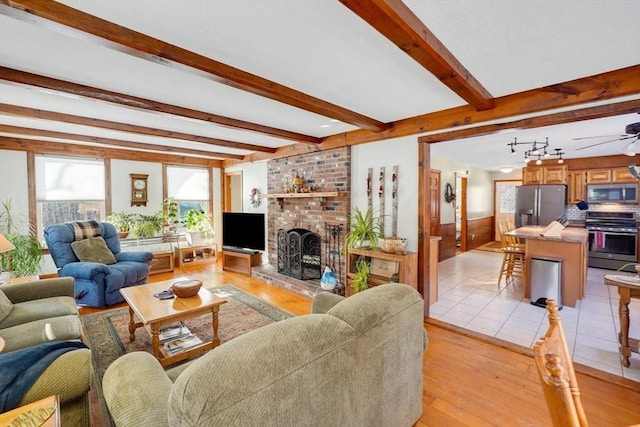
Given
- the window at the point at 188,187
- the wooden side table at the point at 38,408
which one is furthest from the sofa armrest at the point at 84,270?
the wooden side table at the point at 38,408

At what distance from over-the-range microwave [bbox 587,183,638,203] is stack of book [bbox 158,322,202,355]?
7.64 m

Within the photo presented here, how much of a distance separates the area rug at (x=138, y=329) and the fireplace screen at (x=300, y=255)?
899mm

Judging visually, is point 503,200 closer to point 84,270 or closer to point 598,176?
point 598,176

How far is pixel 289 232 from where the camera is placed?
16.4 feet

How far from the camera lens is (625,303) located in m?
2.41

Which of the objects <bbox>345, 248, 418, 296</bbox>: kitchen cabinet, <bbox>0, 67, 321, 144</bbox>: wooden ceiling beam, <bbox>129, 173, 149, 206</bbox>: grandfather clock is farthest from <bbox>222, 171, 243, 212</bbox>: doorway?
<bbox>345, 248, 418, 296</bbox>: kitchen cabinet

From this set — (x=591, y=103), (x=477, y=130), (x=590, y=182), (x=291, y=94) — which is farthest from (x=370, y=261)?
(x=590, y=182)

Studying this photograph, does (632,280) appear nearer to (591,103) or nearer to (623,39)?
(591,103)

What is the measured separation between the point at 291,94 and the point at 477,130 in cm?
192

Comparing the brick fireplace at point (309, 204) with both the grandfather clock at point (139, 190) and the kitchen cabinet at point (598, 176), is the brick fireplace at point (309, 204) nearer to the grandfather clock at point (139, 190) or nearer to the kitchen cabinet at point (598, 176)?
A: the grandfather clock at point (139, 190)

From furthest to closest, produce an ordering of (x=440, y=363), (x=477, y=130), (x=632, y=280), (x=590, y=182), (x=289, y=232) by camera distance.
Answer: (x=590, y=182)
(x=289, y=232)
(x=477, y=130)
(x=440, y=363)
(x=632, y=280)

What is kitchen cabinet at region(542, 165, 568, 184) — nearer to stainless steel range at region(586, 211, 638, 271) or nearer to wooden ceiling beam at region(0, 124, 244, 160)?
stainless steel range at region(586, 211, 638, 271)

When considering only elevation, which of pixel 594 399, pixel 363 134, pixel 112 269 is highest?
pixel 363 134

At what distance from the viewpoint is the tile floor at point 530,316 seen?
8.80ft
